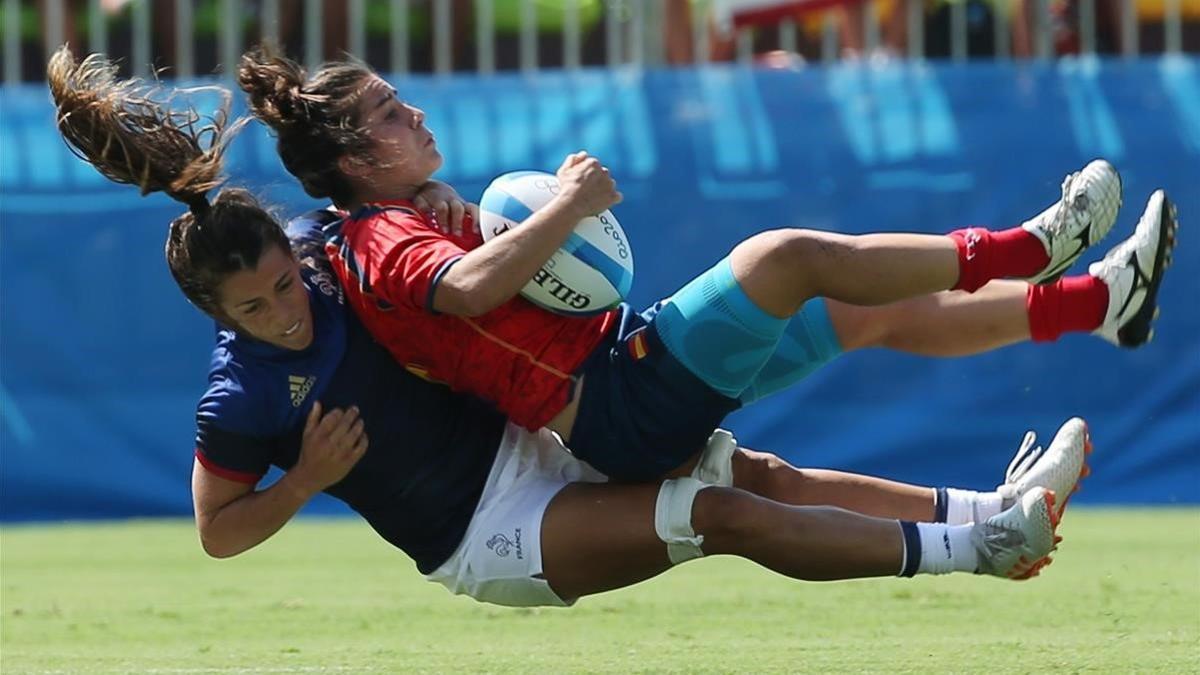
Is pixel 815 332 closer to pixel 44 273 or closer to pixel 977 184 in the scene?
pixel 977 184

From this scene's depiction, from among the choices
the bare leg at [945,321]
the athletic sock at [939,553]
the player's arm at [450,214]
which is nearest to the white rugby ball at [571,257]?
the player's arm at [450,214]

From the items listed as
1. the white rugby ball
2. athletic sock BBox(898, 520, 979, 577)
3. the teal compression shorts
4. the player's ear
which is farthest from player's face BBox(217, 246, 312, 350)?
athletic sock BBox(898, 520, 979, 577)

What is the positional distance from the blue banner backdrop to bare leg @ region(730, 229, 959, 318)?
20.4 feet

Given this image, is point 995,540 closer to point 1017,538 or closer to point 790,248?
point 1017,538

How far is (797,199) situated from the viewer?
38.1 ft

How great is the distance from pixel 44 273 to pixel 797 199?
4369mm

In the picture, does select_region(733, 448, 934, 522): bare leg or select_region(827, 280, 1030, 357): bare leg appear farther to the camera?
select_region(733, 448, 934, 522): bare leg

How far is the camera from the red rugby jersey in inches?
214

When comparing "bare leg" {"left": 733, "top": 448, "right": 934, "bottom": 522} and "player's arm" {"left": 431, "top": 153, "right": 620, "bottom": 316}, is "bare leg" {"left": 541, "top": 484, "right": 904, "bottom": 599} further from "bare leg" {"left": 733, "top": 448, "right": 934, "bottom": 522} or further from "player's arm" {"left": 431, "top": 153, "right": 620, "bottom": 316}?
"player's arm" {"left": 431, "top": 153, "right": 620, "bottom": 316}

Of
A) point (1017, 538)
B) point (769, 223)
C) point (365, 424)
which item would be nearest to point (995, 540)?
point (1017, 538)

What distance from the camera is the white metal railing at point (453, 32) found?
12320mm

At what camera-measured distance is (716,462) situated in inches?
226

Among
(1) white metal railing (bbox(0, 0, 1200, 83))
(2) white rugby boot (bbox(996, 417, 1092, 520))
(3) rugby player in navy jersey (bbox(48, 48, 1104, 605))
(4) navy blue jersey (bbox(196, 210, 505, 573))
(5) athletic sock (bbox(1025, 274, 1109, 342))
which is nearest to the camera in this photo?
(3) rugby player in navy jersey (bbox(48, 48, 1104, 605))

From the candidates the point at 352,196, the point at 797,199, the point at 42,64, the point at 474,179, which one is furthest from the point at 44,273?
the point at 352,196
